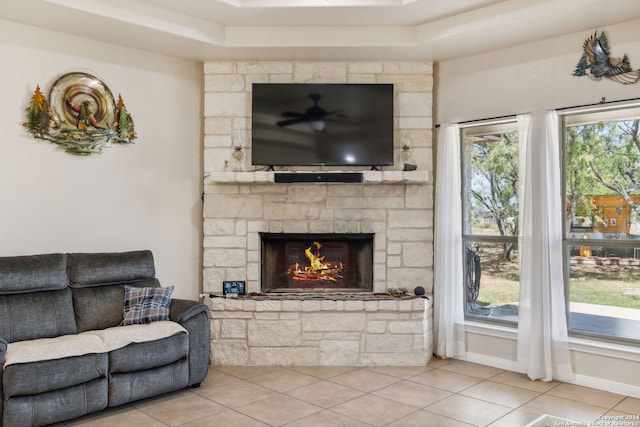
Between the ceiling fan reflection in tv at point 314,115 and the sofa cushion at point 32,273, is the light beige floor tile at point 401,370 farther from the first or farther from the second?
the sofa cushion at point 32,273

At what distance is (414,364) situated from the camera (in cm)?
473

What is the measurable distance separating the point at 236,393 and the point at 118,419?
2.79 feet

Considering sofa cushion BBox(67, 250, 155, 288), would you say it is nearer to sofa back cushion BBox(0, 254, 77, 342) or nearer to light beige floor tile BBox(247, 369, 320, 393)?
sofa back cushion BBox(0, 254, 77, 342)

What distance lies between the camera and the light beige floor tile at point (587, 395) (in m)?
3.80

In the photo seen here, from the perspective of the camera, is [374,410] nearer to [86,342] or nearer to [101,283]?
[86,342]

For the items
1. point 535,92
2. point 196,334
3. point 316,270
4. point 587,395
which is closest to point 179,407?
point 196,334

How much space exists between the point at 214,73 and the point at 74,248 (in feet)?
6.46

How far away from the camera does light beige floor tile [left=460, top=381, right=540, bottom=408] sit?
380 centimetres

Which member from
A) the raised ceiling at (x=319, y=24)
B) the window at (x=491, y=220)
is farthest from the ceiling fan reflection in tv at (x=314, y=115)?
the window at (x=491, y=220)

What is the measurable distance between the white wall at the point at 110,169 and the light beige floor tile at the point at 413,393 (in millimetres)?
2089

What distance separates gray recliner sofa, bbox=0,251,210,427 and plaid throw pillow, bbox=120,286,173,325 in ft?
0.10

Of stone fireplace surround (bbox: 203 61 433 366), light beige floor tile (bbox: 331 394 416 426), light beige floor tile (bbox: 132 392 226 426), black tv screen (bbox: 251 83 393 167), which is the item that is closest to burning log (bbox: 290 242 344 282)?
stone fireplace surround (bbox: 203 61 433 366)

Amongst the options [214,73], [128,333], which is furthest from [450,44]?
[128,333]

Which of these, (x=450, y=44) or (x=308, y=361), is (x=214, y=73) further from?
(x=308, y=361)
